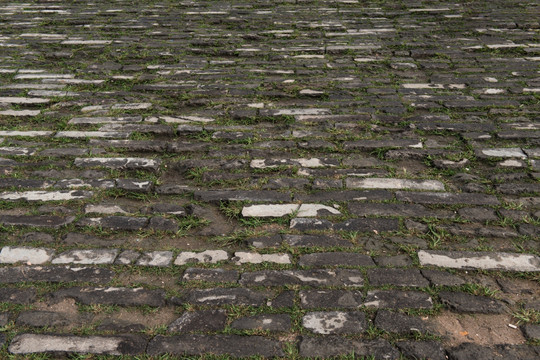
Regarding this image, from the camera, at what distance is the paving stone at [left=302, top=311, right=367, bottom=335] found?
5.11ft

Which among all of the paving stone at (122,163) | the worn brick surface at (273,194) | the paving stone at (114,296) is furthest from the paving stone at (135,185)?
the paving stone at (114,296)

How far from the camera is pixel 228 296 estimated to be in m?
1.69

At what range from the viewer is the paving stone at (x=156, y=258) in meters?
1.86

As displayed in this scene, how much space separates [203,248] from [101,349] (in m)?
0.59

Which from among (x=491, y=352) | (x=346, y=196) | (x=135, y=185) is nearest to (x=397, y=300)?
(x=491, y=352)

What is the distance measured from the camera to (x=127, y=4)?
4965 millimetres

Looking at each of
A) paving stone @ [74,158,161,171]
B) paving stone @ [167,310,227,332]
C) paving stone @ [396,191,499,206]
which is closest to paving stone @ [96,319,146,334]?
paving stone @ [167,310,227,332]

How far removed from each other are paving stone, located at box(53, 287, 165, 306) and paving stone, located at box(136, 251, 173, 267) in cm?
14

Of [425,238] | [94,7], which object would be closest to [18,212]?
[425,238]

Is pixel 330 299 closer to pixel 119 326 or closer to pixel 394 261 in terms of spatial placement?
pixel 394 261

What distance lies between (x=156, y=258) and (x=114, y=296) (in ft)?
0.80

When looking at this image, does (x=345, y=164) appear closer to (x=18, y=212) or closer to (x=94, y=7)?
(x=18, y=212)

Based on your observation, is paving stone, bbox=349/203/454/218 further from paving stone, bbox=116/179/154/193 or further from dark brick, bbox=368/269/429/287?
paving stone, bbox=116/179/154/193

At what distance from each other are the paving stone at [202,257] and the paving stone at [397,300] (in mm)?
626
